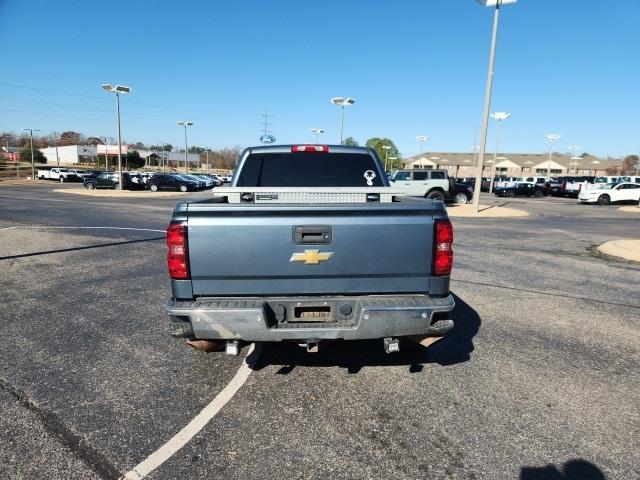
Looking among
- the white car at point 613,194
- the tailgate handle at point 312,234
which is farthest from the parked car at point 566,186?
the tailgate handle at point 312,234

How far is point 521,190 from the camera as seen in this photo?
1475 inches

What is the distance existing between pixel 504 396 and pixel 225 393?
7.46 ft

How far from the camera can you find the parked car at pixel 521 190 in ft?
123

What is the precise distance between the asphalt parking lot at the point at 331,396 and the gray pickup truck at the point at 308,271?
23.1 inches

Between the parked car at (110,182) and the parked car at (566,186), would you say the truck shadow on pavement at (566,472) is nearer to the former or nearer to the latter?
the parked car at (110,182)

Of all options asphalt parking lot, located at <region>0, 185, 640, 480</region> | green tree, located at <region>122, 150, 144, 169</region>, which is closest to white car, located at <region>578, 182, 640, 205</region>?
asphalt parking lot, located at <region>0, 185, 640, 480</region>

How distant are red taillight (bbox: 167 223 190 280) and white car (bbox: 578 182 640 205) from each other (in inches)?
1329

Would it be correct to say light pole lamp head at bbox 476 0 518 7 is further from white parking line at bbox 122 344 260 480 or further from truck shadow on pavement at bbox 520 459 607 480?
truck shadow on pavement at bbox 520 459 607 480

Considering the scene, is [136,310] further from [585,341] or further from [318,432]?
[585,341]

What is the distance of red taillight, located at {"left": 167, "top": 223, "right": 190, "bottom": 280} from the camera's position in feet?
9.44

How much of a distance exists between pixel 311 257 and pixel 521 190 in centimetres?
3940

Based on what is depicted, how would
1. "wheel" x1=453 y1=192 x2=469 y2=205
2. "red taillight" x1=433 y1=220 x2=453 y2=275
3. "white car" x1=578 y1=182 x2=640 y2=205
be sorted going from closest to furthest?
1. "red taillight" x1=433 y1=220 x2=453 y2=275
2. "wheel" x1=453 y1=192 x2=469 y2=205
3. "white car" x1=578 y1=182 x2=640 y2=205

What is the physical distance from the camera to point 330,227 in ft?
9.62

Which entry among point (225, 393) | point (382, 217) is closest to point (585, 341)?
point (382, 217)
